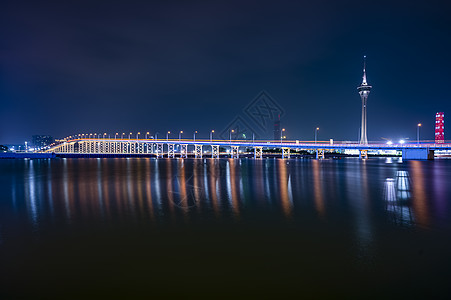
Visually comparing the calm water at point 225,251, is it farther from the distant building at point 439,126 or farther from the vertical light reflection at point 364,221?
the distant building at point 439,126

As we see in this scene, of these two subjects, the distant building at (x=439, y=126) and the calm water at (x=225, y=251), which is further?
the distant building at (x=439, y=126)

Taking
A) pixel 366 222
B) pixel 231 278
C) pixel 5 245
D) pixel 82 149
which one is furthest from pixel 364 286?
pixel 82 149

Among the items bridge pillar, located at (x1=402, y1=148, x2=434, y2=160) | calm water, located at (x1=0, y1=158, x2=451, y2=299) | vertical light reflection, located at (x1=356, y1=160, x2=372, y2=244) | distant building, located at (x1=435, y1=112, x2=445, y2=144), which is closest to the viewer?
calm water, located at (x1=0, y1=158, x2=451, y2=299)

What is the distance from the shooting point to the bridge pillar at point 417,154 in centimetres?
9212

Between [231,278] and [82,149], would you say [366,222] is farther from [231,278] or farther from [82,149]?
[82,149]

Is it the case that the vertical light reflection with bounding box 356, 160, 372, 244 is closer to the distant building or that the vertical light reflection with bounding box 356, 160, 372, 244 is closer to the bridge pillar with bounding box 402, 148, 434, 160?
the bridge pillar with bounding box 402, 148, 434, 160

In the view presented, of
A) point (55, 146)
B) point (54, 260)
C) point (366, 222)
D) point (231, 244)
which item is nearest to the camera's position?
point (54, 260)

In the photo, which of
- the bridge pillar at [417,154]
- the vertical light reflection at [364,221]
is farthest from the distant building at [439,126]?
the vertical light reflection at [364,221]

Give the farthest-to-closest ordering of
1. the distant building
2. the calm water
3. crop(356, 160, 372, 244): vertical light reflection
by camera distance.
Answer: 1. the distant building
2. crop(356, 160, 372, 244): vertical light reflection
3. the calm water

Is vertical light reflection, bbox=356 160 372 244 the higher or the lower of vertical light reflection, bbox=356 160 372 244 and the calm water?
the lower

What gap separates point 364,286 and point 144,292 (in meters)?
4.98

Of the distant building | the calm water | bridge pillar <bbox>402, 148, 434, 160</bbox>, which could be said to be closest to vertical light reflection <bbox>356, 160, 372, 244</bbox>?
the calm water

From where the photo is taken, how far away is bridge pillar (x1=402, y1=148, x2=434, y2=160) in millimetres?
92125

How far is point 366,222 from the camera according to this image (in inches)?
478
